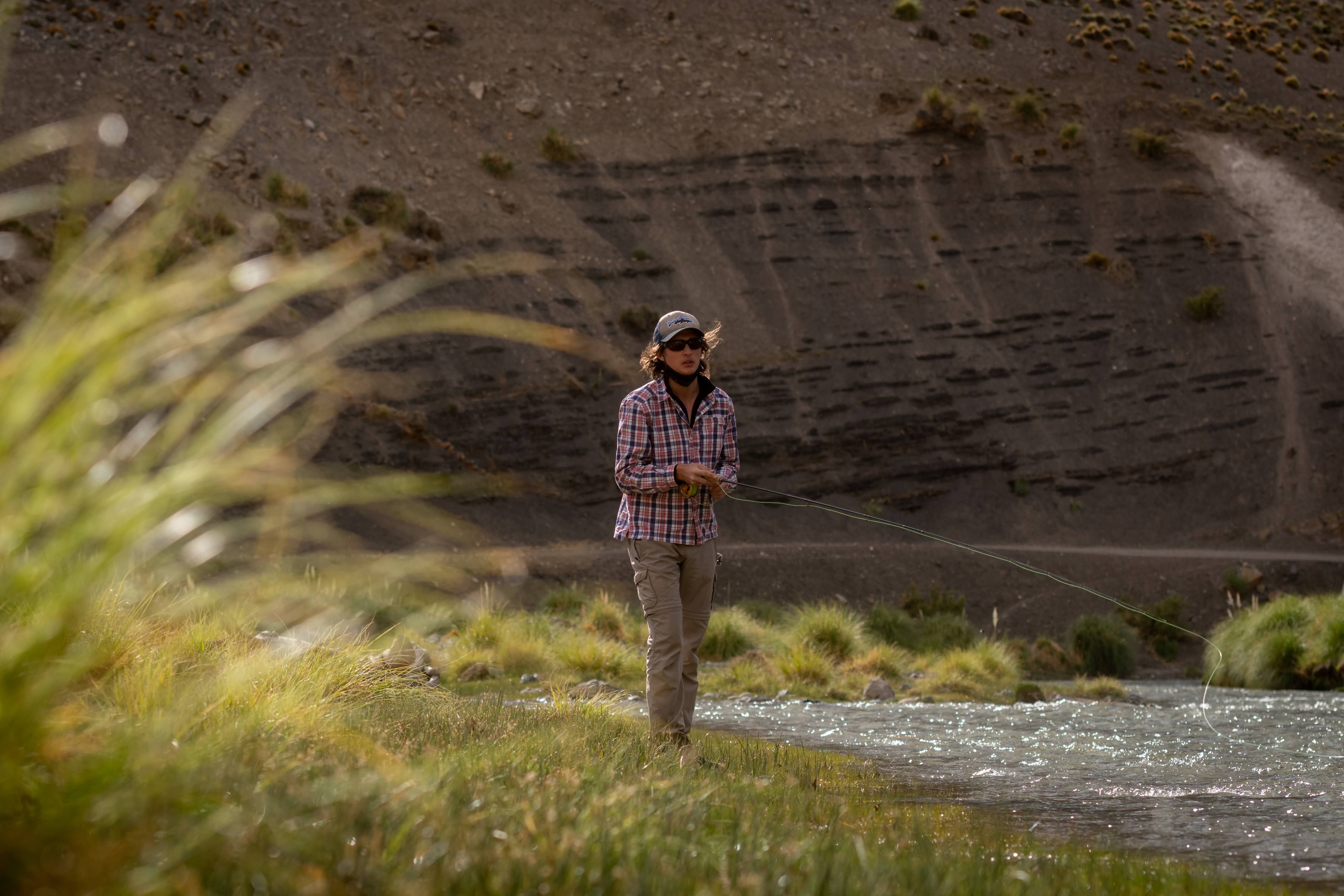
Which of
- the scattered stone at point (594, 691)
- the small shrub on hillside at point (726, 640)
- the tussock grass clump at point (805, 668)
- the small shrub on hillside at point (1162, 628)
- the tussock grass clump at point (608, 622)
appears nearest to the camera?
the scattered stone at point (594, 691)

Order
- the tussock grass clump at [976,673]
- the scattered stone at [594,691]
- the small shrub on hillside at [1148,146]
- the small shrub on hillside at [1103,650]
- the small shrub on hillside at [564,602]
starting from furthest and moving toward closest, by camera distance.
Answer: the small shrub on hillside at [1148,146], the small shrub on hillside at [1103,650], the small shrub on hillside at [564,602], the tussock grass clump at [976,673], the scattered stone at [594,691]

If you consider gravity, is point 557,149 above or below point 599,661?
above

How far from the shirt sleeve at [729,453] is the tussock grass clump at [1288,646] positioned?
1038cm

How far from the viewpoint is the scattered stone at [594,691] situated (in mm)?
8758

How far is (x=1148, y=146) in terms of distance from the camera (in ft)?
144

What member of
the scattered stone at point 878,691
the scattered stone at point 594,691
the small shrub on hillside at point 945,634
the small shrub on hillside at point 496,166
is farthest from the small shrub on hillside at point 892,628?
the small shrub on hillside at point 496,166

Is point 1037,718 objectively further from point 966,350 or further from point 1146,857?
point 966,350

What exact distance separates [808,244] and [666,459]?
33886mm

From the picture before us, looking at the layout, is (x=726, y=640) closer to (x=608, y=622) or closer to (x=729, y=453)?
(x=608, y=622)

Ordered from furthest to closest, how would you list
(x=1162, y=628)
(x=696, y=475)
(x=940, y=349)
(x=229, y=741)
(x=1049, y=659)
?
1. (x=940, y=349)
2. (x=1162, y=628)
3. (x=1049, y=659)
4. (x=696, y=475)
5. (x=229, y=741)

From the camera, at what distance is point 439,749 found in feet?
14.1

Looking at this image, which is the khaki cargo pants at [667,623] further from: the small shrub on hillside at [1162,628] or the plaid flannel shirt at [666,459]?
the small shrub on hillside at [1162,628]

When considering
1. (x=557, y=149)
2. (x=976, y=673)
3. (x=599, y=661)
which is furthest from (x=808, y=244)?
(x=599, y=661)

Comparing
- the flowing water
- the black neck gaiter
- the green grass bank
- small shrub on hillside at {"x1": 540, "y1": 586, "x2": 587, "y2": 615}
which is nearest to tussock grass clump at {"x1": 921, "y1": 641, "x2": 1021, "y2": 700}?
the flowing water
